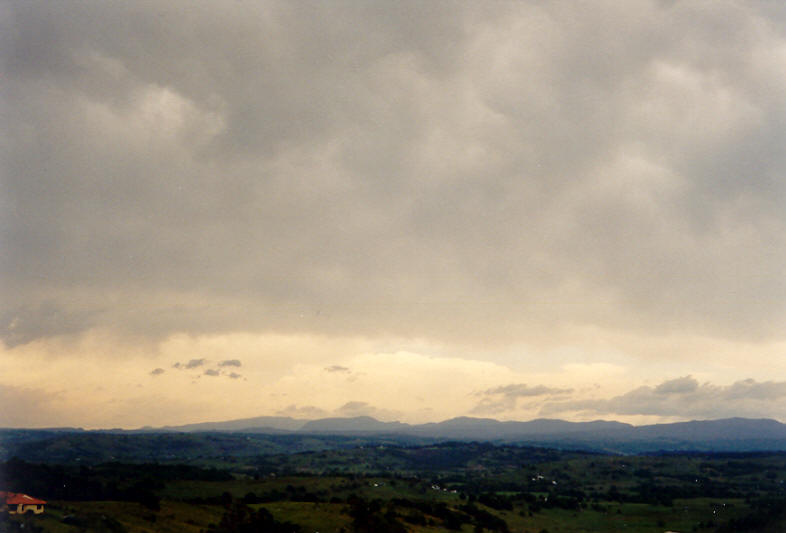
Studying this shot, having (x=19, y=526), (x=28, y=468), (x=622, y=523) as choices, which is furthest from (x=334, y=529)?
(x=622, y=523)

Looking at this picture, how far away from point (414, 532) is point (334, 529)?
1632 cm

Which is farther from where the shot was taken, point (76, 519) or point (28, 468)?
point (28, 468)

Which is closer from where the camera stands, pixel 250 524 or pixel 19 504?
pixel 19 504

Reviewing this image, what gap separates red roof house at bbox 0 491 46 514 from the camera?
90.6 metres

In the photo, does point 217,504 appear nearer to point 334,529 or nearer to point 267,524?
point 267,524

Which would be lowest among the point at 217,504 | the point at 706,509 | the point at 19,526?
the point at 706,509

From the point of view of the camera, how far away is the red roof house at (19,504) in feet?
297

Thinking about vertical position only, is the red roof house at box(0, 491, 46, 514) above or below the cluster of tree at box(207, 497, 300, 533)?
above

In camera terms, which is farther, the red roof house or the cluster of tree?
the cluster of tree

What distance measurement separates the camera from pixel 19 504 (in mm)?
92062

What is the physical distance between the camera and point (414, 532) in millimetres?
118188

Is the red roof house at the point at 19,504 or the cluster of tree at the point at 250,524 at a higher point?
the red roof house at the point at 19,504

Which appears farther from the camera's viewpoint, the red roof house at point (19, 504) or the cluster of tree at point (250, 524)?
the cluster of tree at point (250, 524)

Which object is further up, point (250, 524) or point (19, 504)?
point (19, 504)
